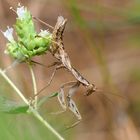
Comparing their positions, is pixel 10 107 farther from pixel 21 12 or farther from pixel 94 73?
pixel 94 73

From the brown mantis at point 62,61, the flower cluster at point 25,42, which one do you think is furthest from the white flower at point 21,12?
the brown mantis at point 62,61

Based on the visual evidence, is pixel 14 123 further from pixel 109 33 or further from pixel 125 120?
pixel 109 33

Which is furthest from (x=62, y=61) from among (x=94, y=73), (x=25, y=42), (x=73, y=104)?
(x=94, y=73)

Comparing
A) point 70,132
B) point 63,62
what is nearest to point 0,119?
point 70,132

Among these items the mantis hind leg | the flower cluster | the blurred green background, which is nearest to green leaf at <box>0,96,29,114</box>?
the blurred green background

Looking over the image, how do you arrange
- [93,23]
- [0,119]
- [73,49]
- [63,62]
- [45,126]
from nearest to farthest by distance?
[0,119] → [45,126] → [63,62] → [93,23] → [73,49]

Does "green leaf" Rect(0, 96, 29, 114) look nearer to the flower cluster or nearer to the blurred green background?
the blurred green background
